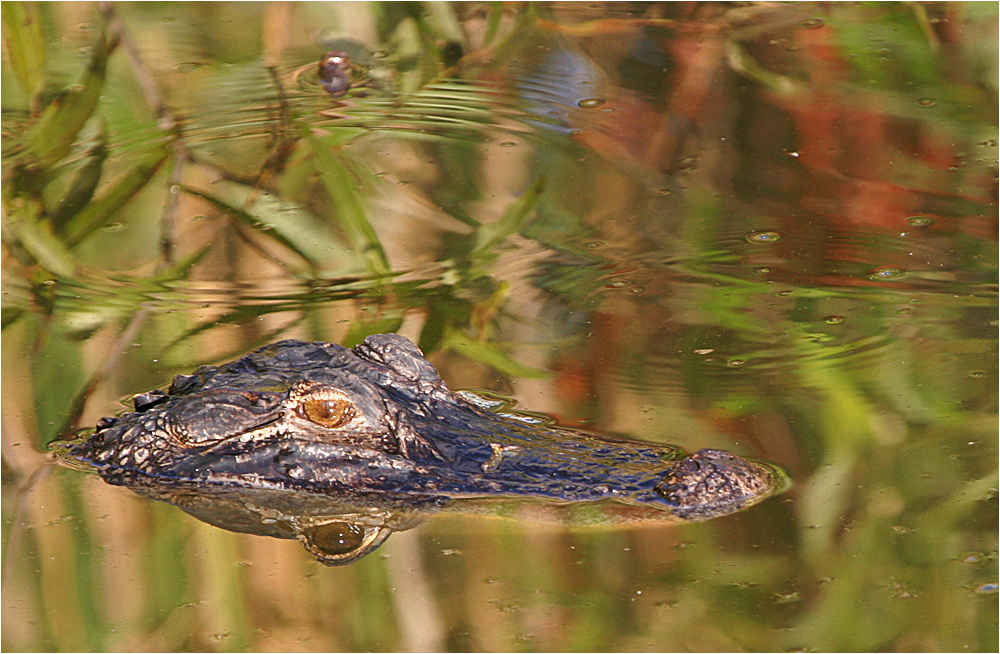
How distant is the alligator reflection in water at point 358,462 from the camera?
3107mm

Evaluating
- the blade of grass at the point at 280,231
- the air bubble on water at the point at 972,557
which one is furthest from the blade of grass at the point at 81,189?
the air bubble on water at the point at 972,557

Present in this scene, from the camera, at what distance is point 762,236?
4914 millimetres

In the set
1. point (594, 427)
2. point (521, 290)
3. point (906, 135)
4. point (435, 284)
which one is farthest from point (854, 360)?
point (906, 135)

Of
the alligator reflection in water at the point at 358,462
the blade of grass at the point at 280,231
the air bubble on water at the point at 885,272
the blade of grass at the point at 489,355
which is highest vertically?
the alligator reflection in water at the point at 358,462

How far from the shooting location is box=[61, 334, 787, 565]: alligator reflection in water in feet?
10.2

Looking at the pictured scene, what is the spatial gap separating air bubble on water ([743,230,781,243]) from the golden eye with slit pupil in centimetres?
228

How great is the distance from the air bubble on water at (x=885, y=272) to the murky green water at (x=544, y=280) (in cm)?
1

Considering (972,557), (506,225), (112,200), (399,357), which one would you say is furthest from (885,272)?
(112,200)

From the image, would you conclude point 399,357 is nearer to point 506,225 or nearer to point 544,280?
point 544,280

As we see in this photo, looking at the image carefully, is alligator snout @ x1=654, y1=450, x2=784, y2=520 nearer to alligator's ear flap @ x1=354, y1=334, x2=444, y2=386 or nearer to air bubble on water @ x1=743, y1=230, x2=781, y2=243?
alligator's ear flap @ x1=354, y1=334, x2=444, y2=386

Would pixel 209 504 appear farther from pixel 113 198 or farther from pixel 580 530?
pixel 113 198

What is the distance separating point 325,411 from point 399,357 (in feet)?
1.05

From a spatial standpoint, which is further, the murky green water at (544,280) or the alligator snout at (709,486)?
the alligator snout at (709,486)

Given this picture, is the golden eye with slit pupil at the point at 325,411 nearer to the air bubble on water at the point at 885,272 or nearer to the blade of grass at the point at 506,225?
the blade of grass at the point at 506,225
